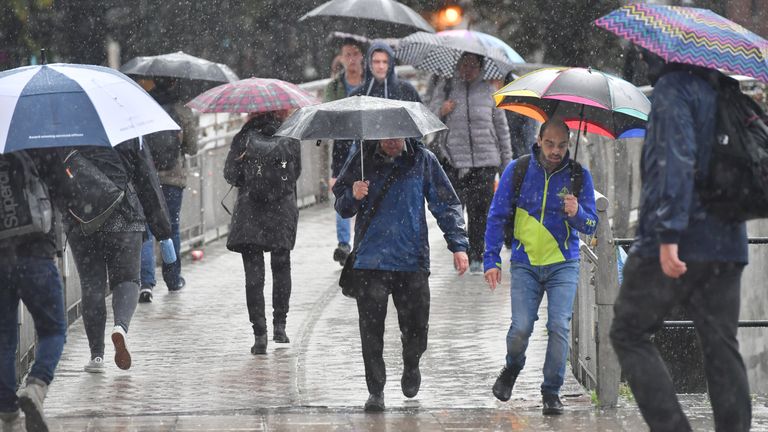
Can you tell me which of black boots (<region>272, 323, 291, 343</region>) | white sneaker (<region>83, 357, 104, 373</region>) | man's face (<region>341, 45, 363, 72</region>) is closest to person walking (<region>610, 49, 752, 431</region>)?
white sneaker (<region>83, 357, 104, 373</region>)

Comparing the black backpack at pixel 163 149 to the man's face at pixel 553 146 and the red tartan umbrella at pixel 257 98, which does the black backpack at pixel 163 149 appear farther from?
the man's face at pixel 553 146

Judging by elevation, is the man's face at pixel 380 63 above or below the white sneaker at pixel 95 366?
above

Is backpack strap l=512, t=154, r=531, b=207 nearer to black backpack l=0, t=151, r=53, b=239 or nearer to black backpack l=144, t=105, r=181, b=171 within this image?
black backpack l=0, t=151, r=53, b=239

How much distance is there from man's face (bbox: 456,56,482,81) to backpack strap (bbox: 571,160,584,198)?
514cm

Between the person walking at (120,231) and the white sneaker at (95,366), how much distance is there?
28cm

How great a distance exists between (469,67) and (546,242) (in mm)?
5301

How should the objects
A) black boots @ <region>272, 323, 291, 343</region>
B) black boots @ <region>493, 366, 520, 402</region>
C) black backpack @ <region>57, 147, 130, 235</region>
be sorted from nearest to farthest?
black boots @ <region>493, 366, 520, 402</region> < black backpack @ <region>57, 147, 130, 235</region> < black boots @ <region>272, 323, 291, 343</region>

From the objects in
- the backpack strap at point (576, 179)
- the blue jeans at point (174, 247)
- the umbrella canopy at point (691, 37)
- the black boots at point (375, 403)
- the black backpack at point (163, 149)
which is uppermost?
the umbrella canopy at point (691, 37)

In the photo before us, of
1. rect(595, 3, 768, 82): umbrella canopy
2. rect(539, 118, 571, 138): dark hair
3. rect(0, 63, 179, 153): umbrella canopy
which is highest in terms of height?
rect(595, 3, 768, 82): umbrella canopy

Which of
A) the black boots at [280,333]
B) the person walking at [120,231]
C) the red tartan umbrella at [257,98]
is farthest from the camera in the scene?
the black boots at [280,333]

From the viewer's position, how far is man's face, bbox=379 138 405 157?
26.3 ft

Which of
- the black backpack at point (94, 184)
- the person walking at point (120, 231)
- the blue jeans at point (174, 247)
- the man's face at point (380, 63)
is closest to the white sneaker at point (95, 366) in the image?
the person walking at point (120, 231)

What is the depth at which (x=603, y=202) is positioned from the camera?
7.98 metres

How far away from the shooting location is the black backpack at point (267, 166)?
32.4 ft
